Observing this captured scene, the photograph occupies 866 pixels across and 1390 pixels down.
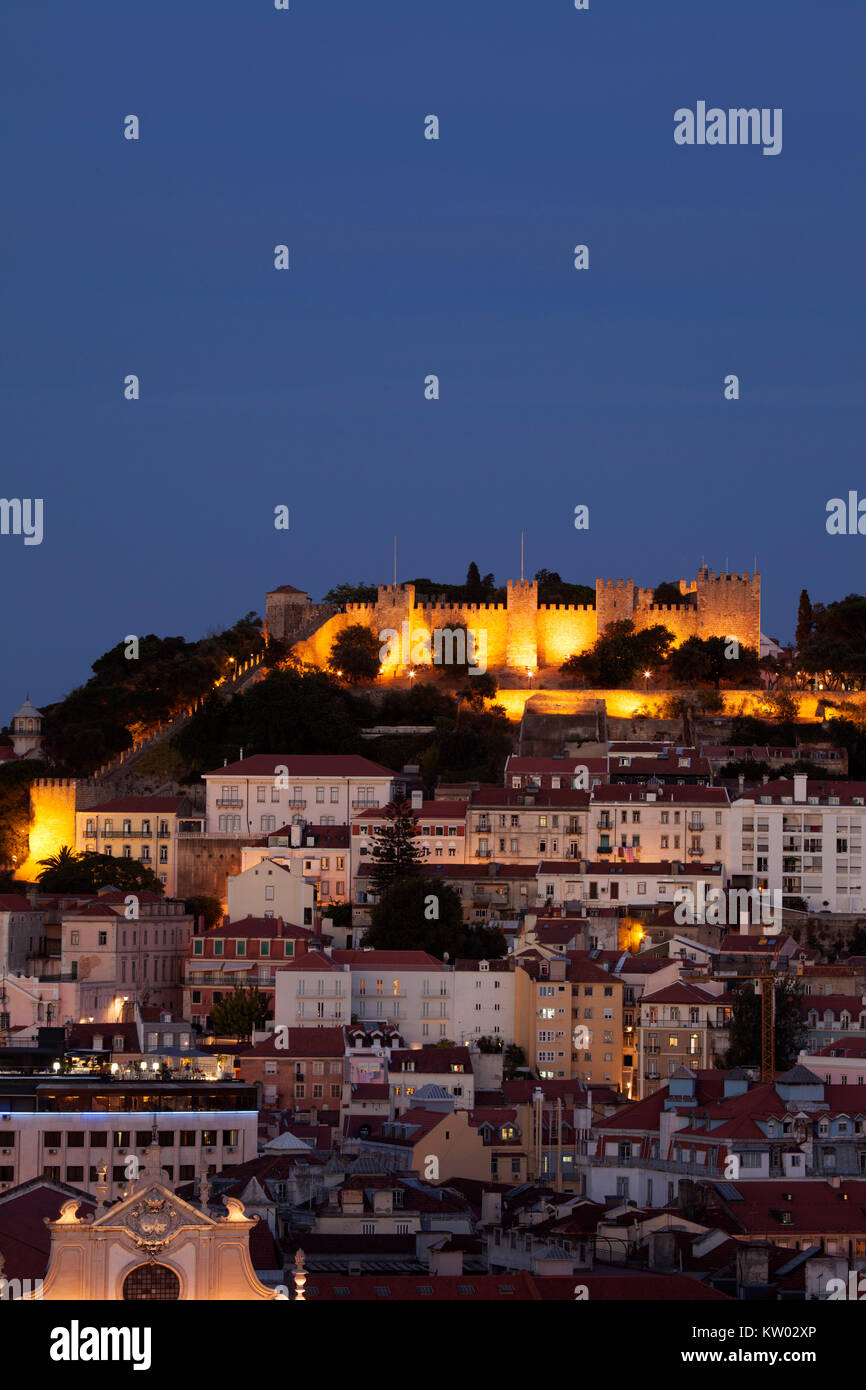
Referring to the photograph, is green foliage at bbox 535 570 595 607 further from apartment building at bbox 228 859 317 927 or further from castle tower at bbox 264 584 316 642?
apartment building at bbox 228 859 317 927

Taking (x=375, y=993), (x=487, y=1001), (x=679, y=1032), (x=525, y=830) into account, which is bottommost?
(x=679, y=1032)

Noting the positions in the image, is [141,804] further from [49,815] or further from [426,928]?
[426,928]

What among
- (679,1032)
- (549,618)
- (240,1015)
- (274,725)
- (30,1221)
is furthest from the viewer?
(549,618)

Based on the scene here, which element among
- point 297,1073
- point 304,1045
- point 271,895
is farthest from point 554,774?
point 297,1073

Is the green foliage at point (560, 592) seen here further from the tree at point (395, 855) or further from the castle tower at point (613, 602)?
the tree at point (395, 855)

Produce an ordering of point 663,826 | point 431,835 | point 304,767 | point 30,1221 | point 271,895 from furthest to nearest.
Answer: point 304,767, point 431,835, point 663,826, point 271,895, point 30,1221
